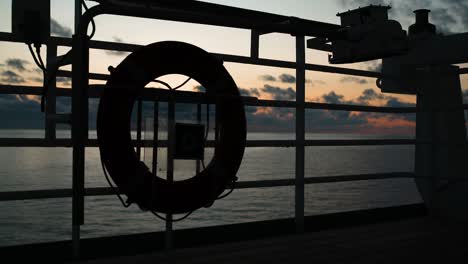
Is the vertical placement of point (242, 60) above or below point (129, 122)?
above

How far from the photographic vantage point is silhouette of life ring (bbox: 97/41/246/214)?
270 centimetres

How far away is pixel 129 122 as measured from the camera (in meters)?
2.74

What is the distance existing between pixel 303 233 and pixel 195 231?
0.74 m

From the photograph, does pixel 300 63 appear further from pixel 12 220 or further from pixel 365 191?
pixel 365 191

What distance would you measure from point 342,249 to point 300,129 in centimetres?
86

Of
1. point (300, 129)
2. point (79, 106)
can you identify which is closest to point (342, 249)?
point (300, 129)

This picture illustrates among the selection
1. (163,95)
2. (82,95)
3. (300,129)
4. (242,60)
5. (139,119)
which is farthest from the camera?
(300,129)

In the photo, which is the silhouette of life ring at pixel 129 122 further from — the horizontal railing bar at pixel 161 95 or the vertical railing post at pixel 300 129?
the vertical railing post at pixel 300 129

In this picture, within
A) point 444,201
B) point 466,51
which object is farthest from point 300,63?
point 444,201

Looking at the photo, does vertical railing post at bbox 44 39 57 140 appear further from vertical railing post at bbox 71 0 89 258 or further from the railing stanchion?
vertical railing post at bbox 71 0 89 258

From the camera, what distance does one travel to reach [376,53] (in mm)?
3908

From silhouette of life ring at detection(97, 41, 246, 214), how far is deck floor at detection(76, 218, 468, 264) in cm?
29

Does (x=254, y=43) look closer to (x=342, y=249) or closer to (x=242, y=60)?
(x=242, y=60)

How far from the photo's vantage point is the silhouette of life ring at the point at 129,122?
2.70 metres
